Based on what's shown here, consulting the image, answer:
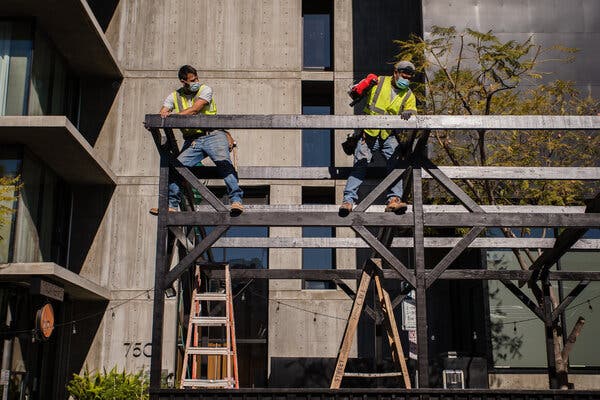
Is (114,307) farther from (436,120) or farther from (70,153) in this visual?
(436,120)

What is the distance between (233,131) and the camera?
22094 mm

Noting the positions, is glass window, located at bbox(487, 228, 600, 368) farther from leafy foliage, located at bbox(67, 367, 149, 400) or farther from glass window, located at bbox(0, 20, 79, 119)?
glass window, located at bbox(0, 20, 79, 119)

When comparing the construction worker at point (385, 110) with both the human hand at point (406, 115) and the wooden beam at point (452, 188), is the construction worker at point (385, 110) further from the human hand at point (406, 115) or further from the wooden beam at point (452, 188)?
the human hand at point (406, 115)

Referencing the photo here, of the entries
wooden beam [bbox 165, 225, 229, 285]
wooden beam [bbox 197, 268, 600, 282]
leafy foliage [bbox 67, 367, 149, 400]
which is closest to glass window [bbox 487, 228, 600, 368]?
wooden beam [bbox 197, 268, 600, 282]

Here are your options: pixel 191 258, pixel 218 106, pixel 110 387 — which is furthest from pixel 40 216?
pixel 191 258

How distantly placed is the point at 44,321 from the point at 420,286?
12.6 m

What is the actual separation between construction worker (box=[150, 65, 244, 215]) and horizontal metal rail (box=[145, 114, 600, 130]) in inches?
28.9

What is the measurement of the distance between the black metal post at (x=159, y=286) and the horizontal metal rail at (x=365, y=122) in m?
0.70

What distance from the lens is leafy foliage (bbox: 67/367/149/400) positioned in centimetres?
1917

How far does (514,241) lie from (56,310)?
1367 cm

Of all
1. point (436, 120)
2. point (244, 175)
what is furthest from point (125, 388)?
point (436, 120)

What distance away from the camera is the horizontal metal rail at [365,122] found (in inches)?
338

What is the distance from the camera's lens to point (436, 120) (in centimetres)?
858

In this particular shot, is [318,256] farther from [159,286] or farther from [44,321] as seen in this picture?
[159,286]
